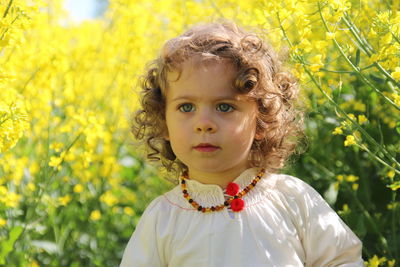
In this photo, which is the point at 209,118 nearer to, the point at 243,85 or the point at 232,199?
the point at 243,85

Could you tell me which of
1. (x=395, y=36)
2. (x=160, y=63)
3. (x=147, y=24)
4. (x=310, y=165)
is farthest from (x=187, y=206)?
(x=147, y=24)

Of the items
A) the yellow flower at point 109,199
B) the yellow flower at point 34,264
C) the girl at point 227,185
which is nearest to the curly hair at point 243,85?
the girl at point 227,185

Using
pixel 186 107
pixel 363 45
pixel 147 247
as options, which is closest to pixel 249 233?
pixel 147 247

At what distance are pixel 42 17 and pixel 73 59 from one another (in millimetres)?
325

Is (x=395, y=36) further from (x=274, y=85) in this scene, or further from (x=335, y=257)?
(x=335, y=257)

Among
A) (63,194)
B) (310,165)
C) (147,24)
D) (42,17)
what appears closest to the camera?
(310,165)

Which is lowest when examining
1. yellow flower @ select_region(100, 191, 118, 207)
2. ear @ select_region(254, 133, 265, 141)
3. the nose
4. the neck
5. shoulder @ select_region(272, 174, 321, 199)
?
yellow flower @ select_region(100, 191, 118, 207)

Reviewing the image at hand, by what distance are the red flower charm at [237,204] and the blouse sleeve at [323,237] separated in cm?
16

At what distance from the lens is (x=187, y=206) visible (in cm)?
220

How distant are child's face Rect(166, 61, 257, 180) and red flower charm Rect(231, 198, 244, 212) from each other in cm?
10

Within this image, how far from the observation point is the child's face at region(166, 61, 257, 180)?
6.75 feet

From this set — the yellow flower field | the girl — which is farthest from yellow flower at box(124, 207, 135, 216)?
the girl

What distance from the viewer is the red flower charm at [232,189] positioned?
218 cm

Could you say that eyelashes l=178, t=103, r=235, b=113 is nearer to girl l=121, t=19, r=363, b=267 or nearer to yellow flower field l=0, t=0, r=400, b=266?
girl l=121, t=19, r=363, b=267
